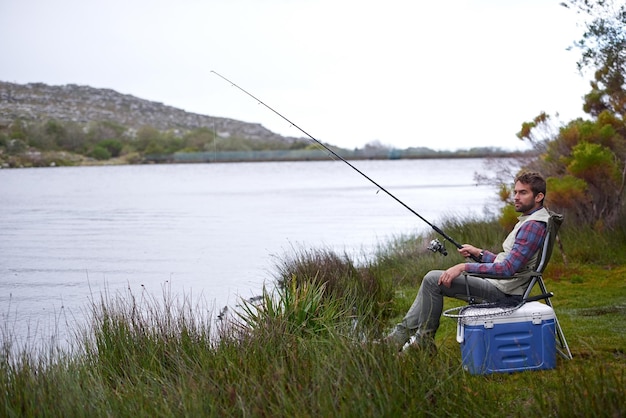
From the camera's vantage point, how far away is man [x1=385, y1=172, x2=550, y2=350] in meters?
5.46

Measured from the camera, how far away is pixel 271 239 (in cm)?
2188

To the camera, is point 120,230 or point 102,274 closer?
point 102,274

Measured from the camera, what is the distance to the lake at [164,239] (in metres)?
12.7

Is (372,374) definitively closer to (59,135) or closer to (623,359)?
(623,359)

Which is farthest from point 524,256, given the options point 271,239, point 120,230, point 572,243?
point 120,230

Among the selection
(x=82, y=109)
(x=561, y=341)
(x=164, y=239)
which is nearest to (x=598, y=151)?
(x=561, y=341)

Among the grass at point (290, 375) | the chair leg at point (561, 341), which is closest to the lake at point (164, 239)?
the grass at point (290, 375)

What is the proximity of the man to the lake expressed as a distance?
36.1 inches

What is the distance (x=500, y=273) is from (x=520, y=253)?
0.17 meters

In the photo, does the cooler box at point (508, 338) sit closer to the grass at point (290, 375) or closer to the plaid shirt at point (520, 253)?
the grass at point (290, 375)

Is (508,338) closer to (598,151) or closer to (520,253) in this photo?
(520,253)

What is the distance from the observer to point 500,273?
545 cm

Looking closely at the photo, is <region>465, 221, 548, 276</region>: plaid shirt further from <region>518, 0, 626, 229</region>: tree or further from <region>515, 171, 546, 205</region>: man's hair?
<region>518, 0, 626, 229</region>: tree

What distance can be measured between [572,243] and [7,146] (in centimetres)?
5579
